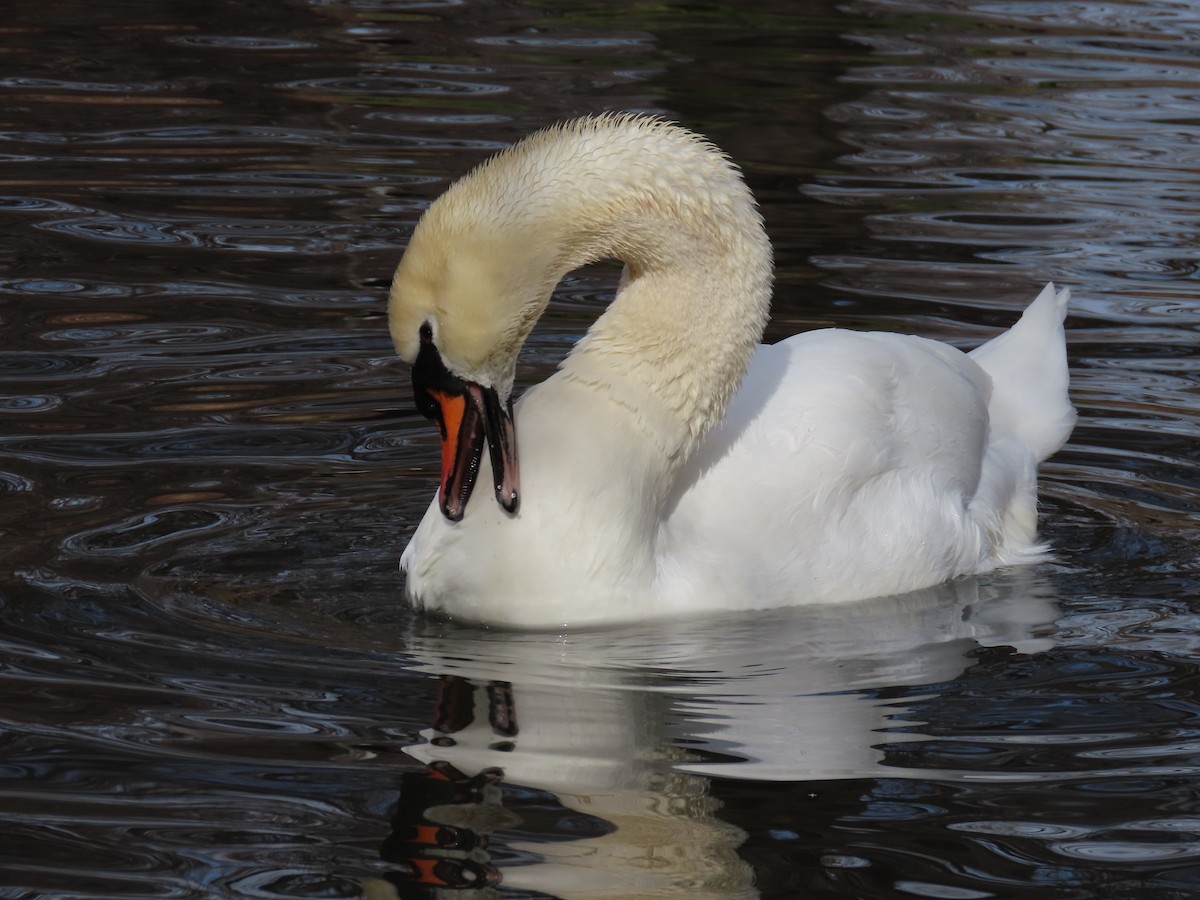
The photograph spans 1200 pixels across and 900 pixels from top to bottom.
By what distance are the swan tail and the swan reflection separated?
1.06m

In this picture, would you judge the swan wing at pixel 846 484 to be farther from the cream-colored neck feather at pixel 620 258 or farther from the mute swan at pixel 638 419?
the cream-colored neck feather at pixel 620 258

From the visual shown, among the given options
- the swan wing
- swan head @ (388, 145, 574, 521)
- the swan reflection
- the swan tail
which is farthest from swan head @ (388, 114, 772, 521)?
the swan tail

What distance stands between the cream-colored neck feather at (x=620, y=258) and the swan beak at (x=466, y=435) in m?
0.06

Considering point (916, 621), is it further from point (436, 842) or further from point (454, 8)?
point (454, 8)

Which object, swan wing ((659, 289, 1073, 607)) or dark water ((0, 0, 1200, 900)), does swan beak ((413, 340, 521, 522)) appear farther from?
swan wing ((659, 289, 1073, 607))

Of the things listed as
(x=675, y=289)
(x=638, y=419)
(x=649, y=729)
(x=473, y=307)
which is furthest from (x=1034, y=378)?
(x=649, y=729)

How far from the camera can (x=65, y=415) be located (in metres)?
7.38

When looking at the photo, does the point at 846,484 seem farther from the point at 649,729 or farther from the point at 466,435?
the point at 649,729

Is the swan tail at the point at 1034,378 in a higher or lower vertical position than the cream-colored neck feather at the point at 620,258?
lower

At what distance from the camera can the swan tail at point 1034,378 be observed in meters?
7.40

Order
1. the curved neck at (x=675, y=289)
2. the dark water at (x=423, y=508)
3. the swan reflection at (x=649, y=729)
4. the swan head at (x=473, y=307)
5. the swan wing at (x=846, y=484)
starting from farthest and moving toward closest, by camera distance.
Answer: the swan wing at (x=846, y=484) < the curved neck at (x=675, y=289) < the swan head at (x=473, y=307) < the dark water at (x=423, y=508) < the swan reflection at (x=649, y=729)

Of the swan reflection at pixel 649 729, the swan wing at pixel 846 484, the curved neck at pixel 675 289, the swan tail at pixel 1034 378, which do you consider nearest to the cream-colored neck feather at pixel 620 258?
the curved neck at pixel 675 289

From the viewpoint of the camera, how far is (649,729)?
5098mm

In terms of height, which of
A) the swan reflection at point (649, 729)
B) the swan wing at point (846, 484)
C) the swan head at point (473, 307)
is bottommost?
the swan reflection at point (649, 729)
